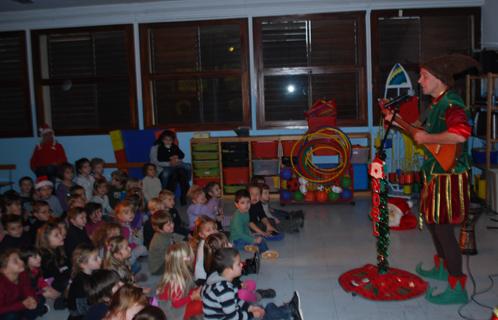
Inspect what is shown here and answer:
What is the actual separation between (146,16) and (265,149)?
2.99 meters

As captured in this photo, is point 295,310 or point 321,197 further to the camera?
→ point 321,197

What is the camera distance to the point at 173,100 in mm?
9883

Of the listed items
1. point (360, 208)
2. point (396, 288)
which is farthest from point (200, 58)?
point (396, 288)

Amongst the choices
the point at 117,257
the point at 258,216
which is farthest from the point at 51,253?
the point at 258,216

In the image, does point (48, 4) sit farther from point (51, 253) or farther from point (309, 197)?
point (51, 253)

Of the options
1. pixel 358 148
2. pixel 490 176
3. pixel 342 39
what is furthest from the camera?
pixel 342 39

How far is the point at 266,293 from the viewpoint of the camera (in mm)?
4812

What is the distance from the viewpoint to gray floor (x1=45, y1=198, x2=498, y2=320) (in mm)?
4434

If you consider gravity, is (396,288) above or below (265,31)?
below

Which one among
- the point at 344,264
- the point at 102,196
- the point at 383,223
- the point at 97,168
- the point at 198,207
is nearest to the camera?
the point at 383,223

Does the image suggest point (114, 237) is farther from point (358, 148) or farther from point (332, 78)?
point (332, 78)

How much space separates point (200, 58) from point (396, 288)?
6040 mm

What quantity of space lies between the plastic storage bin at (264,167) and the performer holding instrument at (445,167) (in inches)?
181

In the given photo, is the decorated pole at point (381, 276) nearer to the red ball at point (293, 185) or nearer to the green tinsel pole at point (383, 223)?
the green tinsel pole at point (383, 223)
